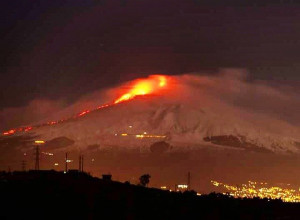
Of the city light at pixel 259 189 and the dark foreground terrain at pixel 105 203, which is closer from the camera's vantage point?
the dark foreground terrain at pixel 105 203

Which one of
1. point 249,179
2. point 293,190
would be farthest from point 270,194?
point 249,179

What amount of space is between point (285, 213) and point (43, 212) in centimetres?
1897

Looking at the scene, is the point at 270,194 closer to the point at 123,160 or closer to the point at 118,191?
the point at 123,160

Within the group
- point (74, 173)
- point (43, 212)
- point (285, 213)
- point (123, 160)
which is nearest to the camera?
point (43, 212)

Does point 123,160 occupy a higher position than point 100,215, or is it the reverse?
point 123,160

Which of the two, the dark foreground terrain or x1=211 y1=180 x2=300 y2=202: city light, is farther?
x1=211 y1=180 x2=300 y2=202: city light

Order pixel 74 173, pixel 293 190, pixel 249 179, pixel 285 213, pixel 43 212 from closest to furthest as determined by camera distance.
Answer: pixel 43 212 < pixel 285 213 < pixel 74 173 < pixel 293 190 < pixel 249 179

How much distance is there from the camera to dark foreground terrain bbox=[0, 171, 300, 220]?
3684 cm

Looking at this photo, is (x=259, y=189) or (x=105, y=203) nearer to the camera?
(x=105, y=203)

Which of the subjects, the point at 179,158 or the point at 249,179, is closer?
the point at 249,179

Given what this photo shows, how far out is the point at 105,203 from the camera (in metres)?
39.8

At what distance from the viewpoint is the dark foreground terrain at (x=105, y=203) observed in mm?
36844

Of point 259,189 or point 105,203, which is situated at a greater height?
point 259,189

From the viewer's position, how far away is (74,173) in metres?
54.9
